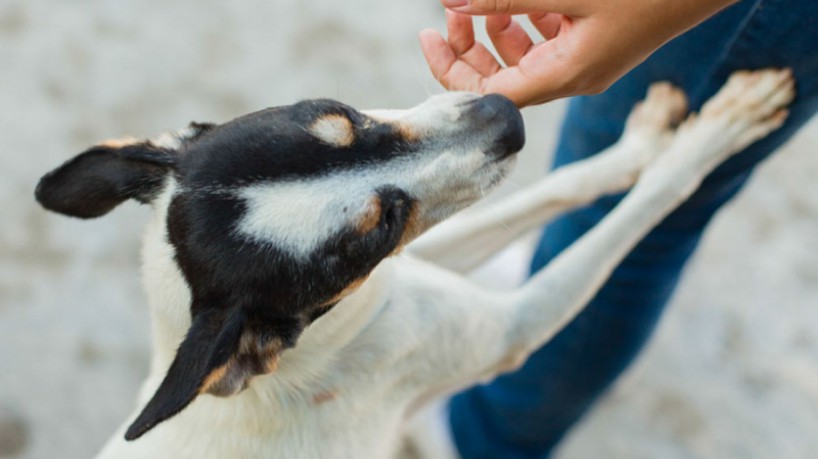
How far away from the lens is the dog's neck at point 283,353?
1717 mm

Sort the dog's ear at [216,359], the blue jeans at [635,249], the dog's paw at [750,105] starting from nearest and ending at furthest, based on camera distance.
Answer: the dog's ear at [216,359] < the blue jeans at [635,249] < the dog's paw at [750,105]

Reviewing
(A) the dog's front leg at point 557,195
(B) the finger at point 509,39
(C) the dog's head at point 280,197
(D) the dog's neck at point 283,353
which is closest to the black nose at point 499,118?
(C) the dog's head at point 280,197

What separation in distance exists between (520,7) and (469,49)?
1.10ft

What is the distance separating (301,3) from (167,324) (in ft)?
8.43

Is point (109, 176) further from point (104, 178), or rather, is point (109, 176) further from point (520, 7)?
point (520, 7)

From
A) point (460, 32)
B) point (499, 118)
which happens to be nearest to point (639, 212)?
point (499, 118)

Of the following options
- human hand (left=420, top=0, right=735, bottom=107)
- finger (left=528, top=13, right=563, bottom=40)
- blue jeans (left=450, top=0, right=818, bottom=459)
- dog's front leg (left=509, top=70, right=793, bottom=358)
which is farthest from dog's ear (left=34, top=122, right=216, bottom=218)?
blue jeans (left=450, top=0, right=818, bottom=459)

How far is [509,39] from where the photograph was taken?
1827mm

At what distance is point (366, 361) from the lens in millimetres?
1996

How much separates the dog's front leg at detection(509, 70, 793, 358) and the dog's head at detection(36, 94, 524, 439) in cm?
47

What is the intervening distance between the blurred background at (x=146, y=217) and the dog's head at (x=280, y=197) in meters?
1.17

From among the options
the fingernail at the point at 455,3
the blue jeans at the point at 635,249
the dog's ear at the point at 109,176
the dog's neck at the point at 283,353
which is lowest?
the blue jeans at the point at 635,249

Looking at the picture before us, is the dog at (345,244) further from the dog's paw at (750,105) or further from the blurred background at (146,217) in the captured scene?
the blurred background at (146,217)

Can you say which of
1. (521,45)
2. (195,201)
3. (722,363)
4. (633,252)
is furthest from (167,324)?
(722,363)
